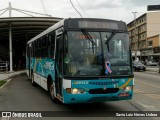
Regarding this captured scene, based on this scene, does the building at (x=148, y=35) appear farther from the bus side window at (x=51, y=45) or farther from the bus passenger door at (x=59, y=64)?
the bus passenger door at (x=59, y=64)

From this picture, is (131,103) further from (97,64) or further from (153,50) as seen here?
(153,50)

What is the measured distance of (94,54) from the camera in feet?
29.1

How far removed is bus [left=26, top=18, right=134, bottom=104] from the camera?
859 cm

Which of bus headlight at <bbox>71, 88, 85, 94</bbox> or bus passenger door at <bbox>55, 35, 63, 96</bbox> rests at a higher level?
bus passenger door at <bbox>55, 35, 63, 96</bbox>

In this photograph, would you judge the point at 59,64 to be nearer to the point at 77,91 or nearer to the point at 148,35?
the point at 77,91

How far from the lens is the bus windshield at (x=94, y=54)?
28.6ft

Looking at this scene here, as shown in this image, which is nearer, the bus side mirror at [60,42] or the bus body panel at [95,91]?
the bus body panel at [95,91]

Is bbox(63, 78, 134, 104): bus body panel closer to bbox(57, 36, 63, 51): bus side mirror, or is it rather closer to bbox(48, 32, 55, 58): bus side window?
bbox(57, 36, 63, 51): bus side mirror

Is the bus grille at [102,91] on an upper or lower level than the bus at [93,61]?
lower

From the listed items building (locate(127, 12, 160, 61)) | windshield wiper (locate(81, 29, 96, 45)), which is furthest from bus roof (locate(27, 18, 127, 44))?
building (locate(127, 12, 160, 61))

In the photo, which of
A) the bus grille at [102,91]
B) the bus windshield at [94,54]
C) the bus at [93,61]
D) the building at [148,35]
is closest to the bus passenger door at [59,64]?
the bus at [93,61]

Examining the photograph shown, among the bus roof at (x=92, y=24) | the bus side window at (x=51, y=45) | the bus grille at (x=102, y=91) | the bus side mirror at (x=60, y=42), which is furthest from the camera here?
the bus side window at (x=51, y=45)

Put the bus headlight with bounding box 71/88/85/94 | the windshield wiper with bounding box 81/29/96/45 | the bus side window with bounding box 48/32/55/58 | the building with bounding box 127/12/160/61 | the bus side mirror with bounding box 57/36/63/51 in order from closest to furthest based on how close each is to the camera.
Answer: the bus headlight with bounding box 71/88/85/94 → the windshield wiper with bounding box 81/29/96/45 → the bus side mirror with bounding box 57/36/63/51 → the bus side window with bounding box 48/32/55/58 → the building with bounding box 127/12/160/61

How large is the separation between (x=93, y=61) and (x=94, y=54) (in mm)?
219
